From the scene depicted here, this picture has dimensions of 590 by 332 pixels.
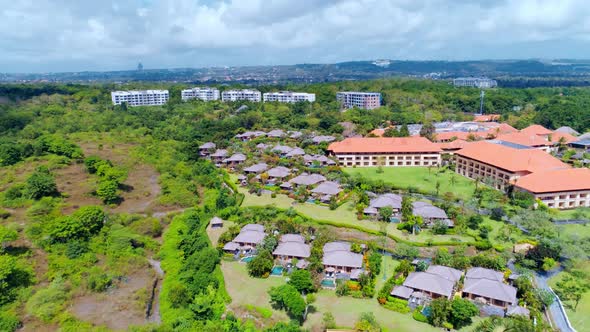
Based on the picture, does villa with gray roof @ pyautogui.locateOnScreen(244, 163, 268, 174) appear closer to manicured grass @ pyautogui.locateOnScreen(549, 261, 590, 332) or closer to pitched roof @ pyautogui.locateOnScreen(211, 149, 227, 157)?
pitched roof @ pyautogui.locateOnScreen(211, 149, 227, 157)

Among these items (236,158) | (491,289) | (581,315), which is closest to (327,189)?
(236,158)

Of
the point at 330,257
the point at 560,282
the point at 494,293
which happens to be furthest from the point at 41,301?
the point at 560,282

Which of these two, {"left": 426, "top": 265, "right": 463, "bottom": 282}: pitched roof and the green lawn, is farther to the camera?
the green lawn

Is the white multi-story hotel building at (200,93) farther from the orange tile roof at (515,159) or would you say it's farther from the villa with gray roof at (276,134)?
the orange tile roof at (515,159)

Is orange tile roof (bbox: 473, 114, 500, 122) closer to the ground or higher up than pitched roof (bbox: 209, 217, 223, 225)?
higher up

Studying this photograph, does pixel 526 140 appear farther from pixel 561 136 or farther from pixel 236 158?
pixel 236 158

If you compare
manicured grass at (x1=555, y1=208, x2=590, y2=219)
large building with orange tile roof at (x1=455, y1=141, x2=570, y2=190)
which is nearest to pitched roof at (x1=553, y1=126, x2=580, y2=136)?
large building with orange tile roof at (x1=455, y1=141, x2=570, y2=190)

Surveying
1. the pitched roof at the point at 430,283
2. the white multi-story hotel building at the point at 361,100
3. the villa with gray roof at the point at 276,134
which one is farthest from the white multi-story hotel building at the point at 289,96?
the pitched roof at the point at 430,283
